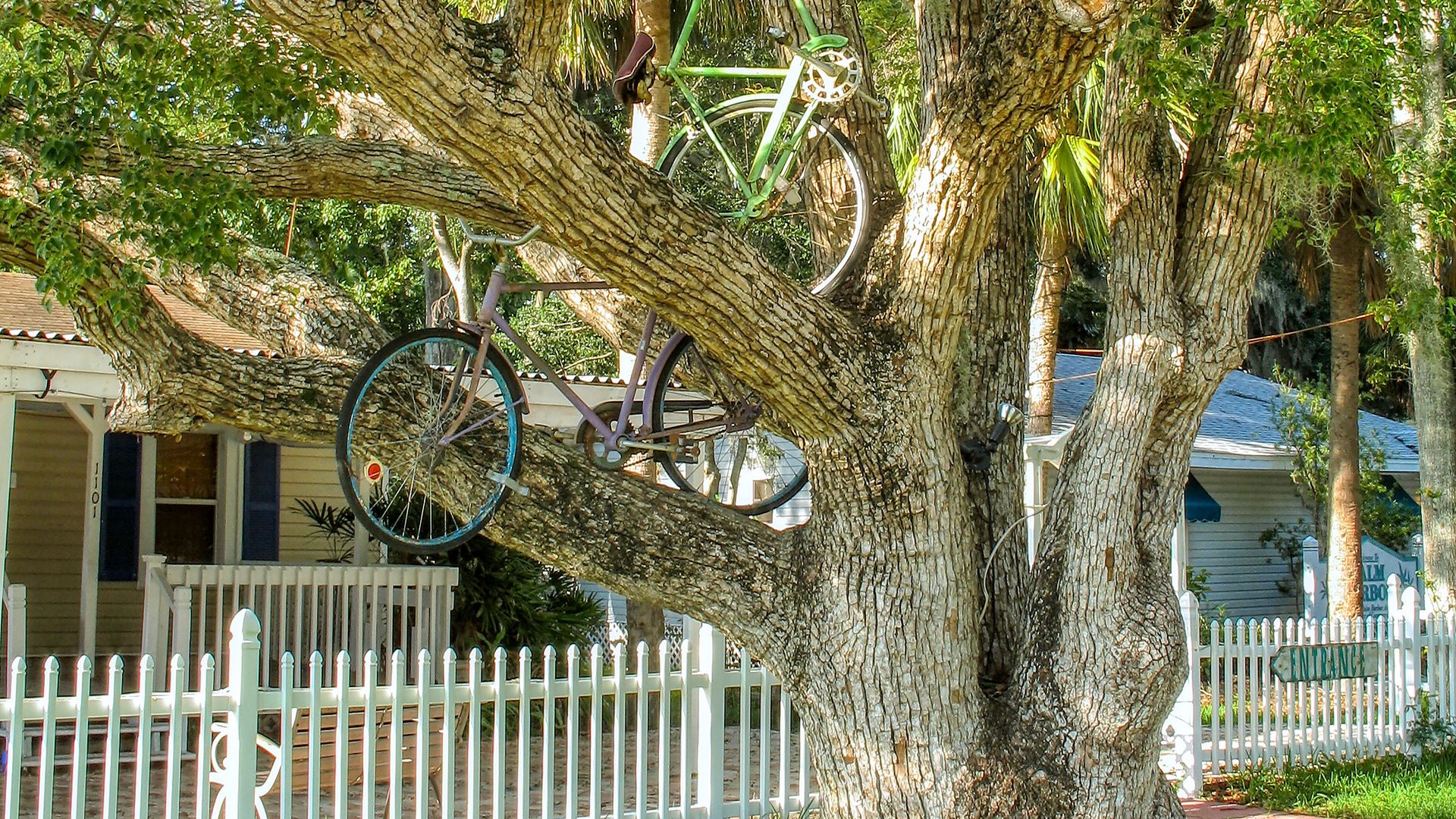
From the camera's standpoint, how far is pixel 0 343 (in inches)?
343

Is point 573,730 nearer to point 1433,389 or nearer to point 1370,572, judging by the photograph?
point 1433,389

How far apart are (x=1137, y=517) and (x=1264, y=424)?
50.2ft

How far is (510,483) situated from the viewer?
5.30 metres

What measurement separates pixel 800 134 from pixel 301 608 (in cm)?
648

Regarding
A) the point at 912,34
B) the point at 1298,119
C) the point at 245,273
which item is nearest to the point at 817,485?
the point at 1298,119

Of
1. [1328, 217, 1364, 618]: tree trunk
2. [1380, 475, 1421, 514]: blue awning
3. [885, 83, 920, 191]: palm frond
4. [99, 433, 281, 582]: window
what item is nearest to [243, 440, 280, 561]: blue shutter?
[99, 433, 281, 582]: window

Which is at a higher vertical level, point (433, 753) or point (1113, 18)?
point (1113, 18)

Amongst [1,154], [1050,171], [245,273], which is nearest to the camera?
[1,154]

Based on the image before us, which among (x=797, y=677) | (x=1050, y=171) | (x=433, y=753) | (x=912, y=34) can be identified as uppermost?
(x=912, y=34)

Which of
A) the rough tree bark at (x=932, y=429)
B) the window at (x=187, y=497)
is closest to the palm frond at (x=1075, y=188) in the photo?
the rough tree bark at (x=932, y=429)

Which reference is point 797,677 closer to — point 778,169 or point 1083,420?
point 1083,420

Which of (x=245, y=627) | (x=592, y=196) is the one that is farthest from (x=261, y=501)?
(x=592, y=196)

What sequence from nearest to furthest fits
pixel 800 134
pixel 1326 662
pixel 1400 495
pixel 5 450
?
pixel 800 134 → pixel 5 450 → pixel 1326 662 → pixel 1400 495

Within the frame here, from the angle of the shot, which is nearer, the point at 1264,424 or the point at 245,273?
the point at 245,273
